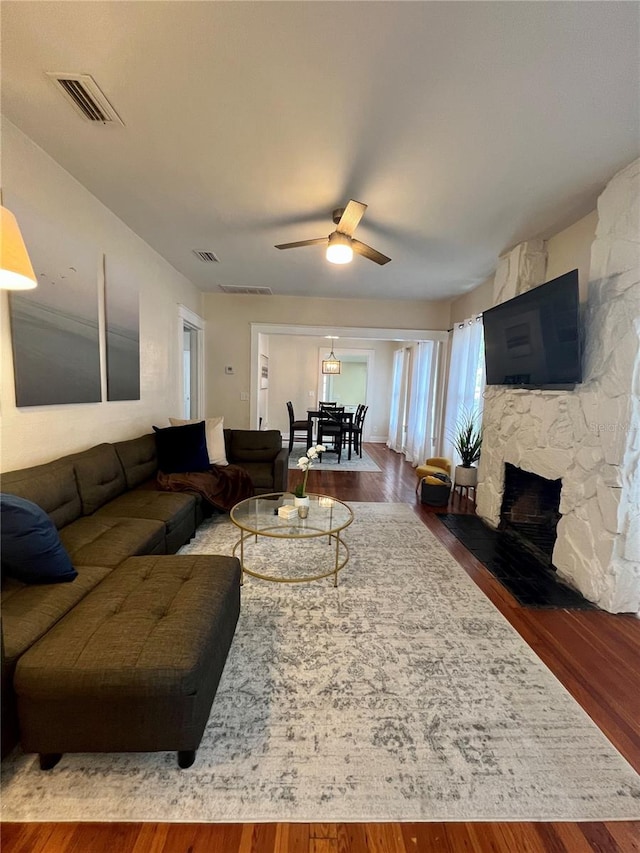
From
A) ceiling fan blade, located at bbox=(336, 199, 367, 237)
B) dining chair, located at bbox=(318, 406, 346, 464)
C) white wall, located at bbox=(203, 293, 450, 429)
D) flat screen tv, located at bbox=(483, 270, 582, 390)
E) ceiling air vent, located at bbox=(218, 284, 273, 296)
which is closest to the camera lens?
ceiling fan blade, located at bbox=(336, 199, 367, 237)

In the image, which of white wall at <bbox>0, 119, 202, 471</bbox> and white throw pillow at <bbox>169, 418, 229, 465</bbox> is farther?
white throw pillow at <bbox>169, 418, 229, 465</bbox>

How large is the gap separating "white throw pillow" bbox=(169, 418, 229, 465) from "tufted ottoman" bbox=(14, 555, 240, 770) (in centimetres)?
232

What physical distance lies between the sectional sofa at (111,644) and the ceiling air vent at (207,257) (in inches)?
104

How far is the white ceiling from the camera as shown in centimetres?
129

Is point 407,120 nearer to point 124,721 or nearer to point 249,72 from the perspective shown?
point 249,72

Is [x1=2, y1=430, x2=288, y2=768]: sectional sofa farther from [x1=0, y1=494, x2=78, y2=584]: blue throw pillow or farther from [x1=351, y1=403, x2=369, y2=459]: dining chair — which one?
[x1=351, y1=403, x2=369, y2=459]: dining chair

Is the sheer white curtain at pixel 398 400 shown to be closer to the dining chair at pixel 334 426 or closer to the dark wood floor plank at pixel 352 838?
the dining chair at pixel 334 426

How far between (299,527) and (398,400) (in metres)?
5.56

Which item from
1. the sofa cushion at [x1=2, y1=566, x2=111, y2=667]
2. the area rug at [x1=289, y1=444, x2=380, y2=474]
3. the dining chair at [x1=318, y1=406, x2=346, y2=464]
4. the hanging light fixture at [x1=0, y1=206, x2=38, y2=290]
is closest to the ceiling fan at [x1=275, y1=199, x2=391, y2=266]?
the hanging light fixture at [x1=0, y1=206, x2=38, y2=290]

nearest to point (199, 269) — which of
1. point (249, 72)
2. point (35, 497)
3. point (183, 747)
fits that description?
point (249, 72)

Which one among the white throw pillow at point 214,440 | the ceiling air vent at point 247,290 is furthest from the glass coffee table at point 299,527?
the ceiling air vent at point 247,290

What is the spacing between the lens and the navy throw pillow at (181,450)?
10.5 ft

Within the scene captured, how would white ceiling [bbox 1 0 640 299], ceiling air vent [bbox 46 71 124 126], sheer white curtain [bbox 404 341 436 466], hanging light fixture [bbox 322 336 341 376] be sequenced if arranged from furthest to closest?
hanging light fixture [bbox 322 336 341 376] < sheer white curtain [bbox 404 341 436 466] < ceiling air vent [bbox 46 71 124 126] < white ceiling [bbox 1 0 640 299]

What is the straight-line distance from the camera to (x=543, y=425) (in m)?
2.82
